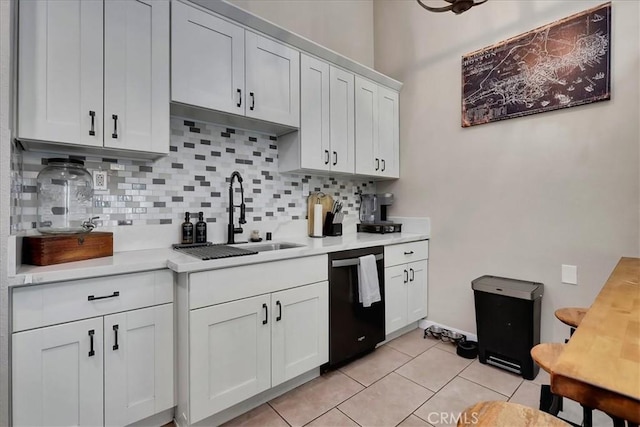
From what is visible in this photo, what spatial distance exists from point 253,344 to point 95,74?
1.63 meters

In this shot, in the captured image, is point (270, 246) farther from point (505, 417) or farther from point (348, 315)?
point (505, 417)

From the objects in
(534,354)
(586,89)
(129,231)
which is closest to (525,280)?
(534,354)

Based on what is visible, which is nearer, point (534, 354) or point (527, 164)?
point (534, 354)

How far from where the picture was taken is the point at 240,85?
1987 mm

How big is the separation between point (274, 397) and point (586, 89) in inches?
113

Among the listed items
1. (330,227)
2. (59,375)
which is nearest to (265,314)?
(59,375)

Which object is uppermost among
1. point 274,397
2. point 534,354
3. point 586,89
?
point 586,89

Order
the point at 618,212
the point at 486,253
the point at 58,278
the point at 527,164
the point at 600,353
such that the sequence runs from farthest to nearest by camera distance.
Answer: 1. the point at 486,253
2. the point at 527,164
3. the point at 618,212
4. the point at 58,278
5. the point at 600,353

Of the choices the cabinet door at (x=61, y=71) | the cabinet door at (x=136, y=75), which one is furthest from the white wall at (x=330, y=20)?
the cabinet door at (x=61, y=71)

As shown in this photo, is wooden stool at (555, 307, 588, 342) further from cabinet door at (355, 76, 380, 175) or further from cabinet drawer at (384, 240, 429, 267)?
cabinet door at (355, 76, 380, 175)

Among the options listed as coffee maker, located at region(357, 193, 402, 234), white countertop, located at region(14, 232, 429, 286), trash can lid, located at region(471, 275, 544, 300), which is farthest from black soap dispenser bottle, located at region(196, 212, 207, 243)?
trash can lid, located at region(471, 275, 544, 300)

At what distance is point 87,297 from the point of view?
4.37 feet

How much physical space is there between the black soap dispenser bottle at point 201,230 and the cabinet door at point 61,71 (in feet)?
2.41

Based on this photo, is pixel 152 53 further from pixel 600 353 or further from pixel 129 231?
pixel 600 353
